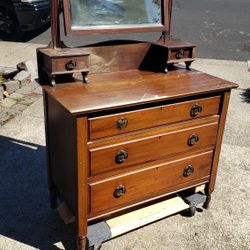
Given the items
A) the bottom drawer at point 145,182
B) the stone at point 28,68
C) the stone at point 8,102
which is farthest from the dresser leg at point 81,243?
the stone at point 28,68

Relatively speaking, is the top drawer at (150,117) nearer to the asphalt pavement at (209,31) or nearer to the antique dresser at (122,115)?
the antique dresser at (122,115)

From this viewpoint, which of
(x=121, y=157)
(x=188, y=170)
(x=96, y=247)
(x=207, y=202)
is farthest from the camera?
(x=207, y=202)

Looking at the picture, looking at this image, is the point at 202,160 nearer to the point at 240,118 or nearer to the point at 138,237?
the point at 138,237

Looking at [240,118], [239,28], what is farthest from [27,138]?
[239,28]

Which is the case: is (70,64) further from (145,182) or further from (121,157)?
(145,182)

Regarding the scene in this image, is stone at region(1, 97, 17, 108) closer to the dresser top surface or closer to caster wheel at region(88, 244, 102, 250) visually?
the dresser top surface

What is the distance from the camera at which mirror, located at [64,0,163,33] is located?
2711 mm

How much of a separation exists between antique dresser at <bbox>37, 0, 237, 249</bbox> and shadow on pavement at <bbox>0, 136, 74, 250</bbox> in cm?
20

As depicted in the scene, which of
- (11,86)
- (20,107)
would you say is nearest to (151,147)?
(20,107)

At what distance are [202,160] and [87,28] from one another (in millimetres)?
1426

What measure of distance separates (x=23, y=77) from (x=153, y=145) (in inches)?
150

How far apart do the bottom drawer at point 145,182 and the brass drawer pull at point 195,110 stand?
0.38m

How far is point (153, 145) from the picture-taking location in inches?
105

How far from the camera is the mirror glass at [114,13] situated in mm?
2723
